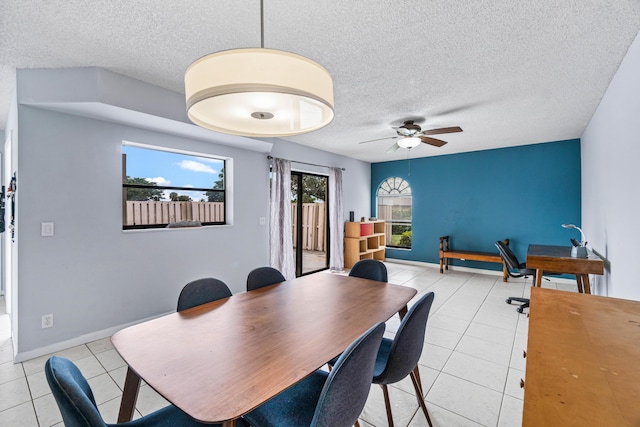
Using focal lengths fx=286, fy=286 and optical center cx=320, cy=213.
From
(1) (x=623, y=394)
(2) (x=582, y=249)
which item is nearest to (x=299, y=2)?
(1) (x=623, y=394)

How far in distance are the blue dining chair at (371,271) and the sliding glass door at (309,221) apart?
2563 mm

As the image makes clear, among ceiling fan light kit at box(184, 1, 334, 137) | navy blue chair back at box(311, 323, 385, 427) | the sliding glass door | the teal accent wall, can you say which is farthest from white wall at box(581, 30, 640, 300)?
the sliding glass door

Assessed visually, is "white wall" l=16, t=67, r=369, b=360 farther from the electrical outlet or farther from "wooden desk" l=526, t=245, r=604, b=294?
"wooden desk" l=526, t=245, r=604, b=294

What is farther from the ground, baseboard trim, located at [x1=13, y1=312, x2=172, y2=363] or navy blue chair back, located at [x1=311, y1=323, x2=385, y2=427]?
navy blue chair back, located at [x1=311, y1=323, x2=385, y2=427]

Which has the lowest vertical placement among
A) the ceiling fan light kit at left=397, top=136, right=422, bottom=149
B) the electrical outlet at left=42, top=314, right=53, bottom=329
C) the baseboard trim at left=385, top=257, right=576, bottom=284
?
the baseboard trim at left=385, top=257, right=576, bottom=284

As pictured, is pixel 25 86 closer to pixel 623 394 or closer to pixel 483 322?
pixel 623 394

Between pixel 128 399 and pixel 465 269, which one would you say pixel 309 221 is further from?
pixel 128 399

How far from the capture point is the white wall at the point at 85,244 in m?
2.47

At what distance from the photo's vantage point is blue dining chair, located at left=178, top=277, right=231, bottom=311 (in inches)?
75.0

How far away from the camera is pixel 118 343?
4.51ft

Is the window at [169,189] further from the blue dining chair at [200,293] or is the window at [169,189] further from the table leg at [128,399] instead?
the table leg at [128,399]

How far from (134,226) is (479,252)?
580cm

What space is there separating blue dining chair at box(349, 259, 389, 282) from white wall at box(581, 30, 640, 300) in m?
1.79

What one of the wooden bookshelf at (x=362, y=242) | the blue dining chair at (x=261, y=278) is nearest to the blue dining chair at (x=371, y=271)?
the blue dining chair at (x=261, y=278)
